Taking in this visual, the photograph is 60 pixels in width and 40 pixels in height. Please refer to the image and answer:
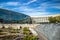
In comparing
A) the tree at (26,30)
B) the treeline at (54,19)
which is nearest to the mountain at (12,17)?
the tree at (26,30)

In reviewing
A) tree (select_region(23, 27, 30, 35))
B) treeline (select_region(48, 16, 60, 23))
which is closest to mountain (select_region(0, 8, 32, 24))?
tree (select_region(23, 27, 30, 35))

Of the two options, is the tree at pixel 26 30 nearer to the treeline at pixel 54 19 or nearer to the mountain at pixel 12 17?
the mountain at pixel 12 17

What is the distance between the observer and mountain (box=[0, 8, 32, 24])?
10.1 feet

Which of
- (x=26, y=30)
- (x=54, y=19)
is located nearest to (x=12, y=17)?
(x=26, y=30)

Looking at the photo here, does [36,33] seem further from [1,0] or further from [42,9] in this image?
[1,0]

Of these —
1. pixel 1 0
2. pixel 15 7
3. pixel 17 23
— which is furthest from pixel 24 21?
pixel 1 0

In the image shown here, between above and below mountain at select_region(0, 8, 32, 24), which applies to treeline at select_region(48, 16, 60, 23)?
below

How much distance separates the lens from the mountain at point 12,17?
3.08 metres

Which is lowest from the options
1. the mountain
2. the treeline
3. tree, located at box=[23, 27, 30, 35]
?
tree, located at box=[23, 27, 30, 35]

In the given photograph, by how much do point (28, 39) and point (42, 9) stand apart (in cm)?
74

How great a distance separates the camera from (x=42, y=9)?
317 centimetres

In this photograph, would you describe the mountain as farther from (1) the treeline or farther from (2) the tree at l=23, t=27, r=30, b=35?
(1) the treeline

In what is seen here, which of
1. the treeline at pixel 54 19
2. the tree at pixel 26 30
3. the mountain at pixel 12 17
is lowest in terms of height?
the tree at pixel 26 30

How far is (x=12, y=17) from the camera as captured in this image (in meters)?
3.12
